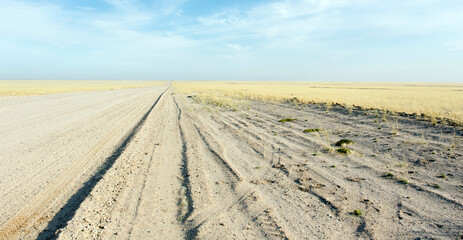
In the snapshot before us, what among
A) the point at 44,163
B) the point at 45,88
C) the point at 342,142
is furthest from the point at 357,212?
the point at 45,88

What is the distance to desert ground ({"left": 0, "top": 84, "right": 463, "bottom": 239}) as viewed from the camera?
3088mm

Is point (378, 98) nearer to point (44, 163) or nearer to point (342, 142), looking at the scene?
point (342, 142)

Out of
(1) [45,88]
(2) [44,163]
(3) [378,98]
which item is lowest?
(1) [45,88]

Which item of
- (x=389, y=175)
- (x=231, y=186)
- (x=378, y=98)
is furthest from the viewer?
(x=378, y=98)

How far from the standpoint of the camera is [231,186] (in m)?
4.33

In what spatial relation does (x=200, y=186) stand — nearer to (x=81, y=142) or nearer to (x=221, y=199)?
(x=221, y=199)

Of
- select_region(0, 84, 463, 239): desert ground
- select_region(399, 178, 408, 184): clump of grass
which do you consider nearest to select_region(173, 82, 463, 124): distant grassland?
→ select_region(0, 84, 463, 239): desert ground

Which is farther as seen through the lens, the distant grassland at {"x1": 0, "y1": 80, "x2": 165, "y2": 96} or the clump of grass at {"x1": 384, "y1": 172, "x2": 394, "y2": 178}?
the distant grassland at {"x1": 0, "y1": 80, "x2": 165, "y2": 96}

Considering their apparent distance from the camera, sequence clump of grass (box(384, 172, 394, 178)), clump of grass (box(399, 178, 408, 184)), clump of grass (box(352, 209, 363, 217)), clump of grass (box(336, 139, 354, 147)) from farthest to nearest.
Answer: clump of grass (box(336, 139, 354, 147)) < clump of grass (box(384, 172, 394, 178)) < clump of grass (box(399, 178, 408, 184)) < clump of grass (box(352, 209, 363, 217))

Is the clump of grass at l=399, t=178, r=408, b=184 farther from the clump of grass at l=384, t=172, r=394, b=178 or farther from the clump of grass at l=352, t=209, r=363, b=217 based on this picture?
the clump of grass at l=352, t=209, r=363, b=217

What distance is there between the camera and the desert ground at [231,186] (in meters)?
3.09

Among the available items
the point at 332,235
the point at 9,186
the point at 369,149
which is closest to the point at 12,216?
the point at 9,186

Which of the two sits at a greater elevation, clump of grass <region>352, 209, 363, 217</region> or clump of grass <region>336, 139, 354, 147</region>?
clump of grass <region>352, 209, 363, 217</region>

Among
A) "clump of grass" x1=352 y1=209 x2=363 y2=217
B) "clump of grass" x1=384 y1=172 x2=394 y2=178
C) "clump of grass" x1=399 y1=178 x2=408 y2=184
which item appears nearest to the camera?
"clump of grass" x1=352 y1=209 x2=363 y2=217
